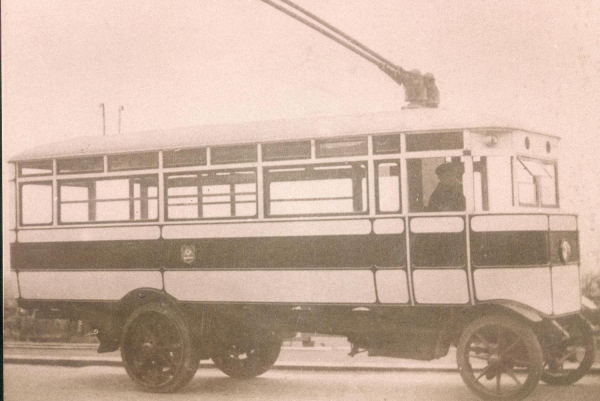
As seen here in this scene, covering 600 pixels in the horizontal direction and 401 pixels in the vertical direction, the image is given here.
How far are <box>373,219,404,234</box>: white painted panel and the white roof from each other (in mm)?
683

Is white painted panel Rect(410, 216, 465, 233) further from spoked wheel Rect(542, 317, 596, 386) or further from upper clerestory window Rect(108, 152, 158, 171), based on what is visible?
upper clerestory window Rect(108, 152, 158, 171)

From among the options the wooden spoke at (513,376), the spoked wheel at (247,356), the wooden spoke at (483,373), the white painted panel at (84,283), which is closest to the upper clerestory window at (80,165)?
the white painted panel at (84,283)

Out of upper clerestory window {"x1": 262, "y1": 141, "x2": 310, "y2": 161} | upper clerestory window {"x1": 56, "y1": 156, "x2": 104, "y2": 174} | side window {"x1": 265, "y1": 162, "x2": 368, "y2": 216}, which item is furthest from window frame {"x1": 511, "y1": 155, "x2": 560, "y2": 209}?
upper clerestory window {"x1": 56, "y1": 156, "x2": 104, "y2": 174}

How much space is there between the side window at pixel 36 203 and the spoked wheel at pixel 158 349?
51.3 inches

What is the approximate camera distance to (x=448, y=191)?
5.75 meters

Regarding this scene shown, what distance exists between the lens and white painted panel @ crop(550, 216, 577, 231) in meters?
5.64

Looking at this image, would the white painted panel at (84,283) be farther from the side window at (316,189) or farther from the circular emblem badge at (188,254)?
the side window at (316,189)

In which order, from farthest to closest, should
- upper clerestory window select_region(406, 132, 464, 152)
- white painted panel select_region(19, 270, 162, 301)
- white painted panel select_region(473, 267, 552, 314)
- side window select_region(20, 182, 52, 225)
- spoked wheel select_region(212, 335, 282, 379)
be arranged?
side window select_region(20, 182, 52, 225), spoked wheel select_region(212, 335, 282, 379), white painted panel select_region(19, 270, 162, 301), upper clerestory window select_region(406, 132, 464, 152), white painted panel select_region(473, 267, 552, 314)

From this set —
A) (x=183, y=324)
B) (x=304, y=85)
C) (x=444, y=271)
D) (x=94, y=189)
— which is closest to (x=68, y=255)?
(x=94, y=189)

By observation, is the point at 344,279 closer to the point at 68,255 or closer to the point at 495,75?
the point at 495,75

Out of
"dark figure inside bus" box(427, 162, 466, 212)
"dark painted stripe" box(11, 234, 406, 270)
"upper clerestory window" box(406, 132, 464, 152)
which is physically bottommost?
"dark painted stripe" box(11, 234, 406, 270)

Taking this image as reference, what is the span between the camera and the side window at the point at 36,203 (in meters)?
7.22

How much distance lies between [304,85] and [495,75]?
1524mm

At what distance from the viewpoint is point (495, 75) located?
599cm
